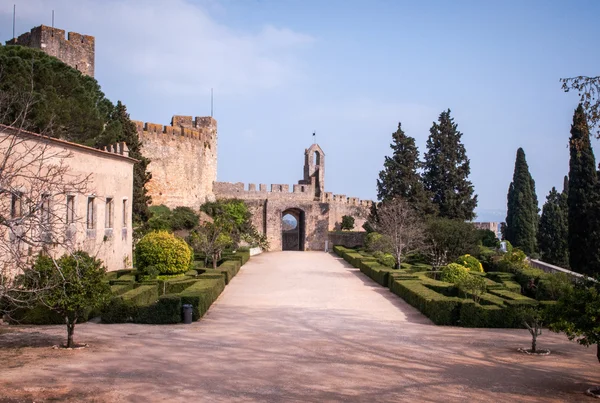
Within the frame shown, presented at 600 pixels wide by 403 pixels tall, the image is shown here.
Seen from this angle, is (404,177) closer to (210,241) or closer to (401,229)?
(401,229)

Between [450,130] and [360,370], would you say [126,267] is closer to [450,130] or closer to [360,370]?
[360,370]

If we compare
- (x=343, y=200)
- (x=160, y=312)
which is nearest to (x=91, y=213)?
(x=160, y=312)

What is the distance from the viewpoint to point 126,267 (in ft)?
77.9

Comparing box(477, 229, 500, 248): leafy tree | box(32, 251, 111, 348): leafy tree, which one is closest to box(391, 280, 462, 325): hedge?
box(32, 251, 111, 348): leafy tree

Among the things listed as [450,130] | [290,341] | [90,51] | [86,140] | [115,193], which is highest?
[90,51]

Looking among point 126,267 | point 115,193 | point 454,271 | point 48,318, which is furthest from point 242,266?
point 48,318

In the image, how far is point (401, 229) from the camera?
2738 cm

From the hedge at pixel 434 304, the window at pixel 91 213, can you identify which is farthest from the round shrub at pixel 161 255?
the hedge at pixel 434 304

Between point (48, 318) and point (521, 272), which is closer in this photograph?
point (48, 318)

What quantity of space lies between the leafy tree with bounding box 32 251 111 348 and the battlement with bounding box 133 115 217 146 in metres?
25.4

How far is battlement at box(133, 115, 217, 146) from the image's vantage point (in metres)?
36.3

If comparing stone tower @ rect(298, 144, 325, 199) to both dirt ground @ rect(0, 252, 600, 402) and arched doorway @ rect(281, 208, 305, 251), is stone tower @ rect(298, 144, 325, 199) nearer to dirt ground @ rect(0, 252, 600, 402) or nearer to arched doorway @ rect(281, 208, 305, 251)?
arched doorway @ rect(281, 208, 305, 251)

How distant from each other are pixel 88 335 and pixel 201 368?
3857 millimetres

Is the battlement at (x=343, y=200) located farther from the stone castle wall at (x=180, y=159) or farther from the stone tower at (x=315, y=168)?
the stone castle wall at (x=180, y=159)
